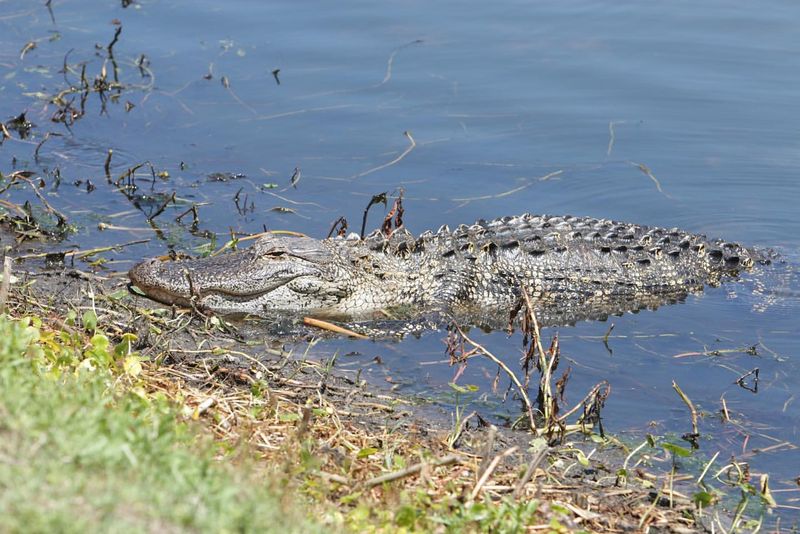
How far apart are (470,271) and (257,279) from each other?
1659 mm

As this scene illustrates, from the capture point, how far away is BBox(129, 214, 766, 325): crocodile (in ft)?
25.1

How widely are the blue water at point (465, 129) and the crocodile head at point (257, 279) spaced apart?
0.84m

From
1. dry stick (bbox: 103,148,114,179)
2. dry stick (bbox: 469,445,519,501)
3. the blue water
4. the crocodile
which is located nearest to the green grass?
dry stick (bbox: 469,445,519,501)

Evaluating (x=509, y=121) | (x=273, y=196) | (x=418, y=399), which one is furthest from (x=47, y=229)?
(x=509, y=121)

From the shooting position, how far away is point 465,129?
1073 centimetres

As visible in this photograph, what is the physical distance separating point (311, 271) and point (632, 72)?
5563 mm

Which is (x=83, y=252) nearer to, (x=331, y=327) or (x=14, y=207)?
(x=14, y=207)

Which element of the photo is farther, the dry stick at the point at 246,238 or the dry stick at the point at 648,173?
the dry stick at the point at 648,173

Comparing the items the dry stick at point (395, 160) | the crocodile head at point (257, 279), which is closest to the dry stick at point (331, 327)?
the crocodile head at point (257, 279)

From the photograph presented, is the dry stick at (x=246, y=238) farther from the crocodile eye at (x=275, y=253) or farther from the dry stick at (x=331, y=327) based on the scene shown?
the dry stick at (x=331, y=327)

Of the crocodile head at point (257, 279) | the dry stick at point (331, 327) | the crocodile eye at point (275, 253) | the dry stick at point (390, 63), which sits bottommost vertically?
the dry stick at point (331, 327)

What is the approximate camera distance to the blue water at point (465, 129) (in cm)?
754

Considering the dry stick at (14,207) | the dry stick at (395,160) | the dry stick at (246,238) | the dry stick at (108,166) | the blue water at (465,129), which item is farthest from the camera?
the dry stick at (395,160)

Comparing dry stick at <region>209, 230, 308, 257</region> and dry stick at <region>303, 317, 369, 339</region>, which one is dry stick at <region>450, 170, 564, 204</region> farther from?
dry stick at <region>303, 317, 369, 339</region>
